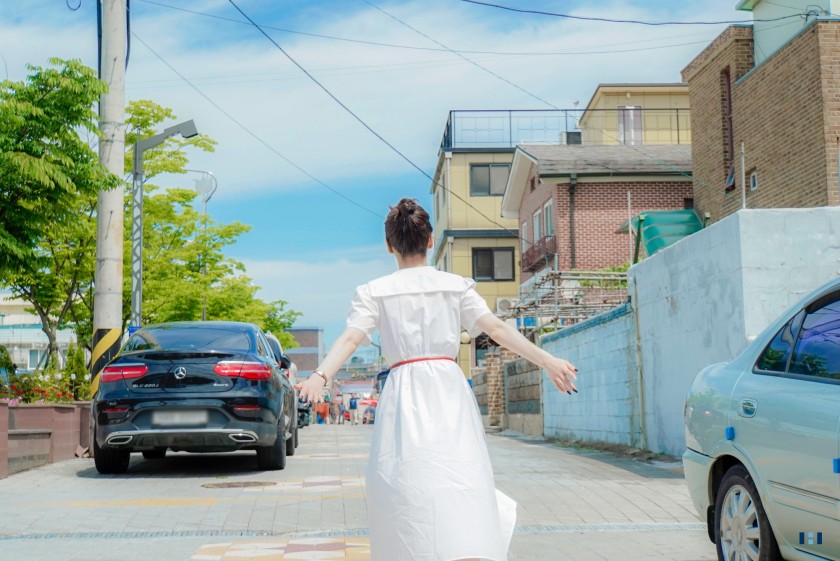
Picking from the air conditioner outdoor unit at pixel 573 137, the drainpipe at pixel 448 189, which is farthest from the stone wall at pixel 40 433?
the drainpipe at pixel 448 189

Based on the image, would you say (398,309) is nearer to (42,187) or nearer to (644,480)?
(644,480)

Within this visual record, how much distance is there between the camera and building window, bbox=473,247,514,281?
49.8 meters

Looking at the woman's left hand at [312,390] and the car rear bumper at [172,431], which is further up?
the woman's left hand at [312,390]

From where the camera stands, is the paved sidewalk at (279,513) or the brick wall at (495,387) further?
the brick wall at (495,387)

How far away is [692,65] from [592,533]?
17335mm

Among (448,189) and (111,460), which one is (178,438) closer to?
(111,460)

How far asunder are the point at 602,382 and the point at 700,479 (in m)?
10.2

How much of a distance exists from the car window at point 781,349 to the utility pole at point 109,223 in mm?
10447

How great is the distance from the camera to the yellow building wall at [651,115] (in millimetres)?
44188

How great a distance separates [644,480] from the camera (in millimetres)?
10859

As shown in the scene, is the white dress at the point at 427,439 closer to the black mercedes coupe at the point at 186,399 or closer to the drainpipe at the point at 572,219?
the black mercedes coupe at the point at 186,399

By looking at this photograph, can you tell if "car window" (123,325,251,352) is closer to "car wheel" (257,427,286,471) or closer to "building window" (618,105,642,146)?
"car wheel" (257,427,286,471)

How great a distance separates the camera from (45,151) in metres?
13.6

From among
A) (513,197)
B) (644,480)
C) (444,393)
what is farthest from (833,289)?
(513,197)
